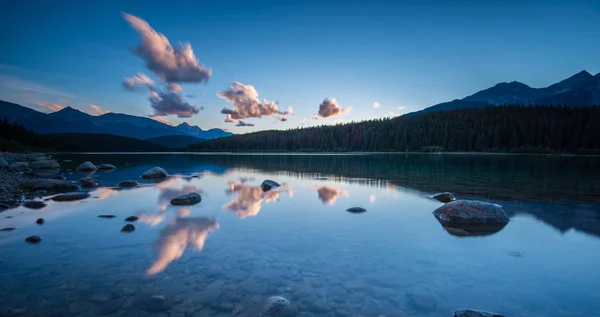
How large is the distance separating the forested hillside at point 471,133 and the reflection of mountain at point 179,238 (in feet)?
425

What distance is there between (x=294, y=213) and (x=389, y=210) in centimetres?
440

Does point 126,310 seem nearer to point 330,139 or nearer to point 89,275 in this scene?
point 89,275

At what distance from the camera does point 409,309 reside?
193 inches

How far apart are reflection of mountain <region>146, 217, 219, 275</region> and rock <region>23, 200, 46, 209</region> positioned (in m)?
7.19

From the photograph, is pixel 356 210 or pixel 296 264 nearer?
pixel 296 264

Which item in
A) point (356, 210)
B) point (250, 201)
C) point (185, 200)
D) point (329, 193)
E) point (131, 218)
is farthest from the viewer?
point (329, 193)

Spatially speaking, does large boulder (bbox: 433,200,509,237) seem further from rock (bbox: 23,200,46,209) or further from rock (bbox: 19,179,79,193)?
rock (bbox: 19,179,79,193)

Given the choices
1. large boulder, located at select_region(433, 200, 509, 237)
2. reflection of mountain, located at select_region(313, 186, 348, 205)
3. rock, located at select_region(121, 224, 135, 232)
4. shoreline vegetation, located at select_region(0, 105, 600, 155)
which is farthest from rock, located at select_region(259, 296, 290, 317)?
shoreline vegetation, located at select_region(0, 105, 600, 155)

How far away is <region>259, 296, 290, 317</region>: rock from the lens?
15.5 feet

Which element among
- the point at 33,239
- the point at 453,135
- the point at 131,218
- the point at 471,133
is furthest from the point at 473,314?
the point at 453,135

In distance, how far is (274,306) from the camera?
16.0 ft

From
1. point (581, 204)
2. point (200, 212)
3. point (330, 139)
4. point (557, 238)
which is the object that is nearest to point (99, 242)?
point (200, 212)

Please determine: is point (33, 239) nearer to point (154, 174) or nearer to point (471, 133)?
point (154, 174)

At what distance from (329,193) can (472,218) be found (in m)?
8.68
